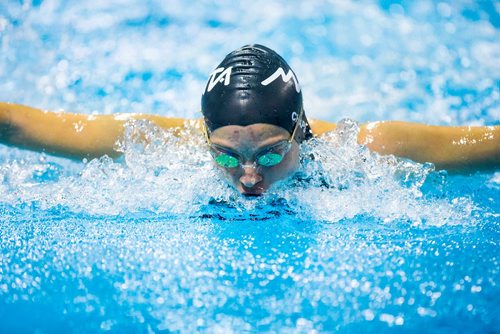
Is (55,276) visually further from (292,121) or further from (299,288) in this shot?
(292,121)

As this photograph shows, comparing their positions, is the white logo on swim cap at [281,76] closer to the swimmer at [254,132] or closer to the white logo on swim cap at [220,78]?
the swimmer at [254,132]

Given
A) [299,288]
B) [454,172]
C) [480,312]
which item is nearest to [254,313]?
[299,288]

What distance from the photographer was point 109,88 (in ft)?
14.3

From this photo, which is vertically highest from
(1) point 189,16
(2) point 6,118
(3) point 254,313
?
(1) point 189,16

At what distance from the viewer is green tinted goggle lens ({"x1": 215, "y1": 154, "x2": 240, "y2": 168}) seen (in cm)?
207

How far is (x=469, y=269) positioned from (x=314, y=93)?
2672 millimetres

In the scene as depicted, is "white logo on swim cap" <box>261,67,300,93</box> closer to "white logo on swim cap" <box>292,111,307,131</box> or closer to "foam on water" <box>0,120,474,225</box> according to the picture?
"white logo on swim cap" <box>292,111,307,131</box>

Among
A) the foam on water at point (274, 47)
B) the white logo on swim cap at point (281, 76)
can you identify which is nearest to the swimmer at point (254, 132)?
the white logo on swim cap at point (281, 76)

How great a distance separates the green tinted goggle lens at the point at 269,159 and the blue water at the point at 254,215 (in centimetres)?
15

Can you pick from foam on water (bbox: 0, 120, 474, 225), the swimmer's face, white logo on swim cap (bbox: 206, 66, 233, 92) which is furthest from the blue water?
white logo on swim cap (bbox: 206, 66, 233, 92)

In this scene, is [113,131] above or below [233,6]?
below

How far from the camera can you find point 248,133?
2.04 metres

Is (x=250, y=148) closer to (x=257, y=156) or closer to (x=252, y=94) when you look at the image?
(x=257, y=156)

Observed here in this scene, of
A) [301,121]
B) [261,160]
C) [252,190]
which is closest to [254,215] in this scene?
[252,190]
